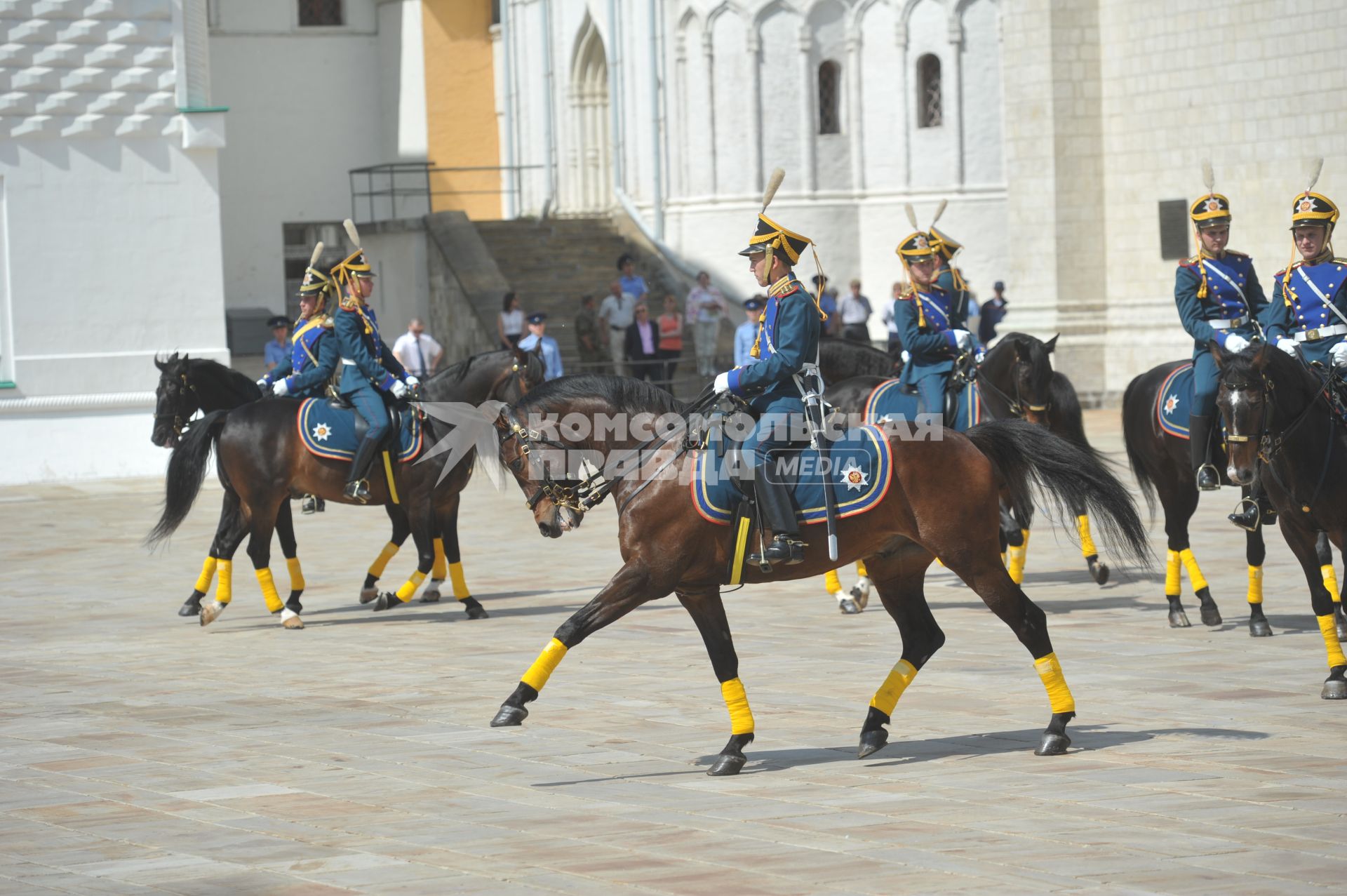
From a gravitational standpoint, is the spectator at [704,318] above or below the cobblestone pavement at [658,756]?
above

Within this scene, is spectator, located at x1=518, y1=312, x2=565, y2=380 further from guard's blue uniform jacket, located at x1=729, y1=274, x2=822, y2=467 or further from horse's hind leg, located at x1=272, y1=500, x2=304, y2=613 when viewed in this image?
guard's blue uniform jacket, located at x1=729, y1=274, x2=822, y2=467

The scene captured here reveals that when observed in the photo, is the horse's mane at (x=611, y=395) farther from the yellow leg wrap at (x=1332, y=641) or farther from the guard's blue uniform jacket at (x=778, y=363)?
the yellow leg wrap at (x=1332, y=641)

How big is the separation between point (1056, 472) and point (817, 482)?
1.12 meters

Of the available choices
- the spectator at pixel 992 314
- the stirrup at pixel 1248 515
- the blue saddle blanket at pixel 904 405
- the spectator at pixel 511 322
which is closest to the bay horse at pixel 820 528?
the stirrup at pixel 1248 515

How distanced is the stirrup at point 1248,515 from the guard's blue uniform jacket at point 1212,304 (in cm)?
99

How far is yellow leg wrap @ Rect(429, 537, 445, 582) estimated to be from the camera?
14.9m

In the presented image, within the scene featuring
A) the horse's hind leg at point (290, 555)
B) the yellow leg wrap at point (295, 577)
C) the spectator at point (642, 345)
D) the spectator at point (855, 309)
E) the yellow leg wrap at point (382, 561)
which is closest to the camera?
the horse's hind leg at point (290, 555)

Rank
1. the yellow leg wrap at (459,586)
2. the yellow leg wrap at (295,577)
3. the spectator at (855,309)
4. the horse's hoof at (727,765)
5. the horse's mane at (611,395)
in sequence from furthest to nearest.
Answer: the spectator at (855,309) → the yellow leg wrap at (459,586) → the yellow leg wrap at (295,577) → the horse's mane at (611,395) → the horse's hoof at (727,765)

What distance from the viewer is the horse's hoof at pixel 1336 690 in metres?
9.42

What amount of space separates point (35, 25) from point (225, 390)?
40.1ft

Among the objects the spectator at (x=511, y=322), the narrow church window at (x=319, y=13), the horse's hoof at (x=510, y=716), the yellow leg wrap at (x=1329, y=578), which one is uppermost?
the narrow church window at (x=319, y=13)

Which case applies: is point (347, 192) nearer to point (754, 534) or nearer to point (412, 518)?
point (412, 518)

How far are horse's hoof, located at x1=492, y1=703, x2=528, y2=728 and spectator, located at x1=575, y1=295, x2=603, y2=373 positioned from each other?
74.1 ft

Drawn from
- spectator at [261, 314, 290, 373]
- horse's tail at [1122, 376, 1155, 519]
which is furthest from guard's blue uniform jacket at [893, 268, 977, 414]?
spectator at [261, 314, 290, 373]
